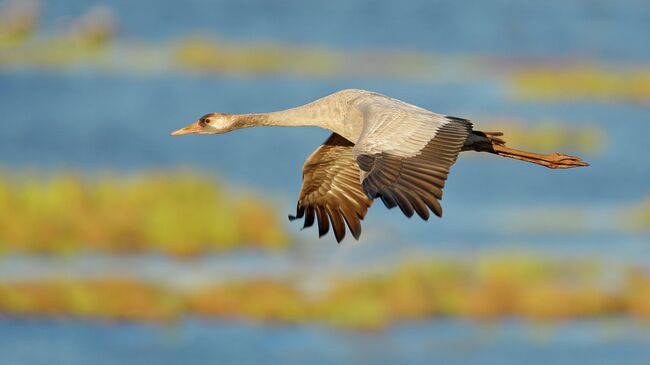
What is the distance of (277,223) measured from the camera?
26734 mm

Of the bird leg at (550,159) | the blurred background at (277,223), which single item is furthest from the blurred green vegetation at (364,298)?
the bird leg at (550,159)

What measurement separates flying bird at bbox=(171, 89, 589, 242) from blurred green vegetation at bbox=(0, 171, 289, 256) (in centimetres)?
1335

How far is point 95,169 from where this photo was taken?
29578mm

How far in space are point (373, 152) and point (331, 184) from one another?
2081 millimetres

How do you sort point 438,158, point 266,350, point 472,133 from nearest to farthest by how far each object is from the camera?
point 438,158 → point 472,133 → point 266,350

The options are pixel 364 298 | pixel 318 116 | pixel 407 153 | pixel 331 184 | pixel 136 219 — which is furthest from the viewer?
pixel 136 219

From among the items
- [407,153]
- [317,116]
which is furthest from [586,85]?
[407,153]

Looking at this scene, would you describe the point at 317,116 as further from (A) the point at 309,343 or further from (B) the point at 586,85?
(B) the point at 586,85

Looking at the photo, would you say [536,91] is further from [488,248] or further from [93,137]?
[93,137]

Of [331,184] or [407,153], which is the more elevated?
[331,184]

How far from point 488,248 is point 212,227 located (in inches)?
173

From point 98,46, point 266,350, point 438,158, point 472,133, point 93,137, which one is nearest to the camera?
point 438,158

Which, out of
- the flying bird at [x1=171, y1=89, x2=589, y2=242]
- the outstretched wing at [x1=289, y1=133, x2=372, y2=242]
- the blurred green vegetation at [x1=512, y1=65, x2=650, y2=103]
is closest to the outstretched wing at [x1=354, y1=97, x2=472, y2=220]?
the flying bird at [x1=171, y1=89, x2=589, y2=242]

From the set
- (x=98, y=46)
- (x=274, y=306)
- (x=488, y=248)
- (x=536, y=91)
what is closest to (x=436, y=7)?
(x=536, y=91)
